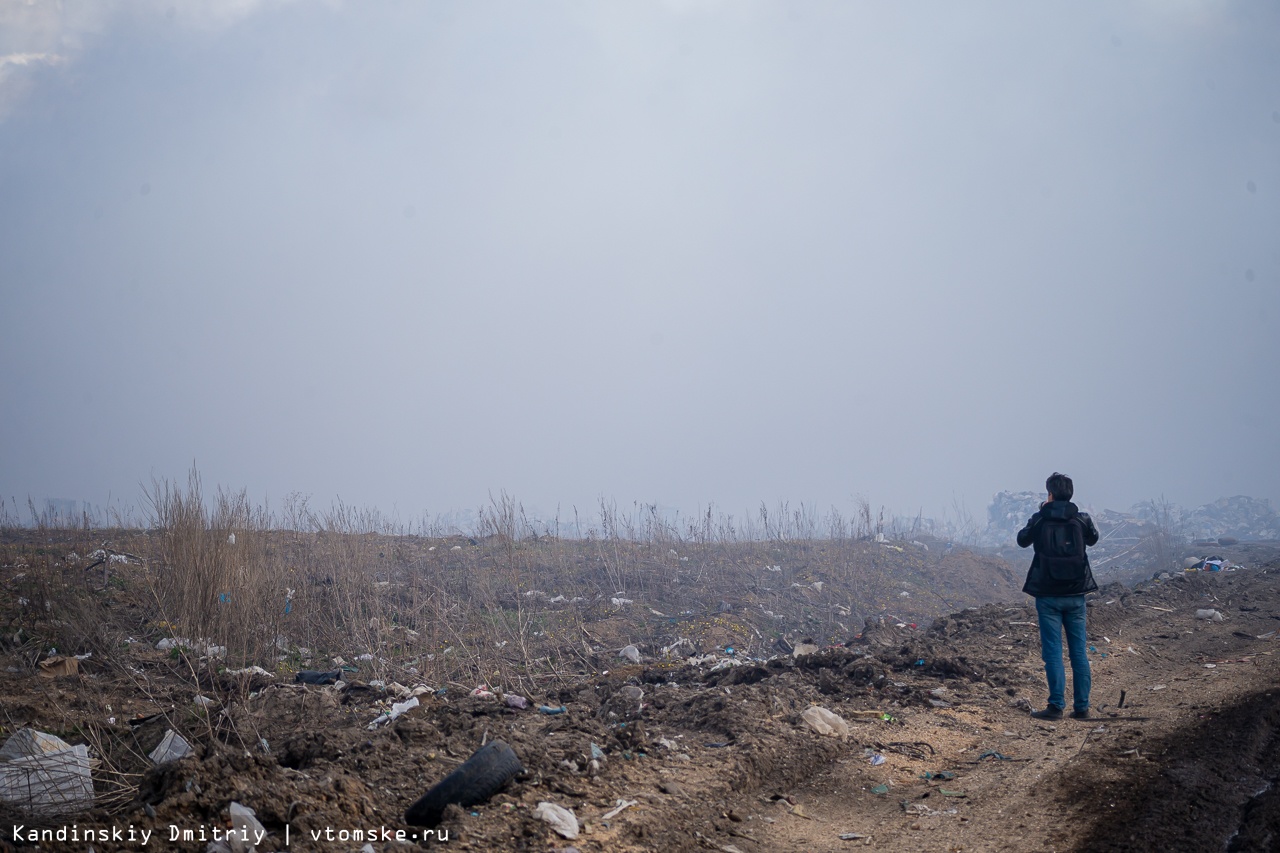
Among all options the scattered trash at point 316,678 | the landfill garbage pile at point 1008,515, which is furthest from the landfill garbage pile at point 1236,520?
the scattered trash at point 316,678

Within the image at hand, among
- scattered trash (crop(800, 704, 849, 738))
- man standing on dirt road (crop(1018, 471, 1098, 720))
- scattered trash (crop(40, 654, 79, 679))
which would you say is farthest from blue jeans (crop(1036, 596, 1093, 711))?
scattered trash (crop(40, 654, 79, 679))

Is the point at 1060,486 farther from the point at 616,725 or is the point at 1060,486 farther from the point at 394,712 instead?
the point at 394,712

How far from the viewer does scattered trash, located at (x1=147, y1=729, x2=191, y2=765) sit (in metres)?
3.61

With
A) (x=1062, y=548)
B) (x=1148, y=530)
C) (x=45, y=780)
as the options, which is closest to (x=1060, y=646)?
(x=1062, y=548)

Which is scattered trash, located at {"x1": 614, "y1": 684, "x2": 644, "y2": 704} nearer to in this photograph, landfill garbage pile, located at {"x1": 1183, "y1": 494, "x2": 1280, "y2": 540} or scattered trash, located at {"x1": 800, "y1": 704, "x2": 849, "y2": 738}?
scattered trash, located at {"x1": 800, "y1": 704, "x2": 849, "y2": 738}

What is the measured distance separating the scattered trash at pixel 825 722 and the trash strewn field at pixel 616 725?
19mm

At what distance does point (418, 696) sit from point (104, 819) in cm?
313

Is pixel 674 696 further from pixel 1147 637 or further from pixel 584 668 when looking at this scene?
pixel 1147 637

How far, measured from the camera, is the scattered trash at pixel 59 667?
244 inches

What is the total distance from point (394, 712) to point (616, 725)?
5.84ft

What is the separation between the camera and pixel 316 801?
281 cm

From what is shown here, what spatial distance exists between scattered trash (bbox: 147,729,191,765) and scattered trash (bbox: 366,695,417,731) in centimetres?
122

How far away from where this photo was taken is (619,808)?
3.21 m

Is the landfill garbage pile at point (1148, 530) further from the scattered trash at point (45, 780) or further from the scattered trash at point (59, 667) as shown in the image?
the scattered trash at point (45, 780)
